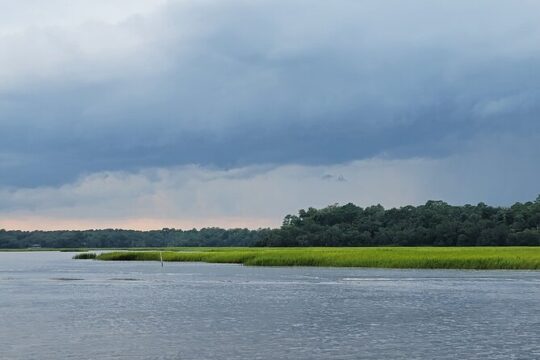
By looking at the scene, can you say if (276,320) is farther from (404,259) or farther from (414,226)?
(414,226)

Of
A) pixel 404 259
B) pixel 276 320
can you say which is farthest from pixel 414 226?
pixel 276 320

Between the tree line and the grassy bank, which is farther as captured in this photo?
the tree line

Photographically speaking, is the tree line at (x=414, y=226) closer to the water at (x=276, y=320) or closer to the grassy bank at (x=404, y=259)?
the grassy bank at (x=404, y=259)

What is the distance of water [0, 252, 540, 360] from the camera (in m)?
27.3

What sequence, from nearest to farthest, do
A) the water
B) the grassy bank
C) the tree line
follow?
the water < the grassy bank < the tree line

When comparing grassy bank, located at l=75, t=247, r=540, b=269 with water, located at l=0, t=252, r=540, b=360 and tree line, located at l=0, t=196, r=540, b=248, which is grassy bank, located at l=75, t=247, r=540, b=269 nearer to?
water, located at l=0, t=252, r=540, b=360

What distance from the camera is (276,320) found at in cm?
3603

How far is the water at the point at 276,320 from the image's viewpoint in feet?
89.5

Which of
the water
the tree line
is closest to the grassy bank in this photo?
the water

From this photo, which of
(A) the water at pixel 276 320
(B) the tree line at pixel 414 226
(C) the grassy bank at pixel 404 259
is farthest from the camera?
(B) the tree line at pixel 414 226

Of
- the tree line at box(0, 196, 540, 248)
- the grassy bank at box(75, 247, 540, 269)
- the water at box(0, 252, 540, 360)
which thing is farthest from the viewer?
the tree line at box(0, 196, 540, 248)

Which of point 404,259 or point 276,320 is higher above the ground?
point 404,259

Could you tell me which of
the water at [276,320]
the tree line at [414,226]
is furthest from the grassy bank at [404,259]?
the tree line at [414,226]

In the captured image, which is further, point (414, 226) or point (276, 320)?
point (414, 226)
